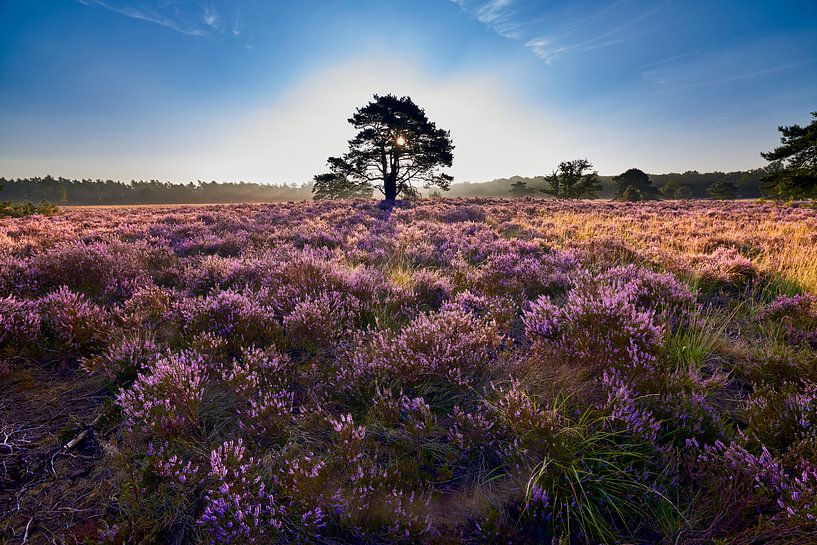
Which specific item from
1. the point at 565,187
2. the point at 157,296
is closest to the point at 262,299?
the point at 157,296

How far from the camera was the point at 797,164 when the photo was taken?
83.5 ft

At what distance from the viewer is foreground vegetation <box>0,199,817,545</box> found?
1796 mm

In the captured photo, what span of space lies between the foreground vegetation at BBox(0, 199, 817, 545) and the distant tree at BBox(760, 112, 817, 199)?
27284 mm

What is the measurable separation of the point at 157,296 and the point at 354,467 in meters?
3.90

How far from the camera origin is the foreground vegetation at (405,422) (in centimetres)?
180

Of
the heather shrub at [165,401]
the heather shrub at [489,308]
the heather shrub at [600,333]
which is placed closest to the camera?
the heather shrub at [165,401]

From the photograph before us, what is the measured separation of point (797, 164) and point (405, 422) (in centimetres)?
3807

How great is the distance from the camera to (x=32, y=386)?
2.86 meters

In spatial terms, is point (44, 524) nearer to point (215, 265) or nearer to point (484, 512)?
point (484, 512)

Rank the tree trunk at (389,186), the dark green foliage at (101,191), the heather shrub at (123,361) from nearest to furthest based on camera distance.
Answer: the heather shrub at (123,361) < the tree trunk at (389,186) < the dark green foliage at (101,191)

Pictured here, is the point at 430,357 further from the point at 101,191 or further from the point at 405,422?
the point at 101,191

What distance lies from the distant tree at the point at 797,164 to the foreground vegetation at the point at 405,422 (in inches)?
1074

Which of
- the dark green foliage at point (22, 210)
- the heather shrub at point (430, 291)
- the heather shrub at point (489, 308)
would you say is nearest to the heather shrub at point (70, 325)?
the heather shrub at point (430, 291)

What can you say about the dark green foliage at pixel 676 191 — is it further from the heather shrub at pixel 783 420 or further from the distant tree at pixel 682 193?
the heather shrub at pixel 783 420
